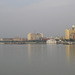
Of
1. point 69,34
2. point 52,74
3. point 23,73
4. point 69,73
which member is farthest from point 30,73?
point 69,34

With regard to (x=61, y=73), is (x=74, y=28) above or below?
above

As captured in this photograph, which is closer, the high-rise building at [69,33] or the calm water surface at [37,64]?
the calm water surface at [37,64]

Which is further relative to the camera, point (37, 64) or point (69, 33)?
point (69, 33)

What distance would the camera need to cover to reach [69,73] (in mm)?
3912

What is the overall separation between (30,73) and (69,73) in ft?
3.12

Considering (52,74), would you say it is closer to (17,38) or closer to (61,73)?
(61,73)

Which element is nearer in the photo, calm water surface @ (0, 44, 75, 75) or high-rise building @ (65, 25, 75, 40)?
calm water surface @ (0, 44, 75, 75)

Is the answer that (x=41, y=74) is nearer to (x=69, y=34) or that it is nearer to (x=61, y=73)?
(x=61, y=73)

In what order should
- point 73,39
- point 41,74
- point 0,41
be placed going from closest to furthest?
point 41,74 → point 73,39 → point 0,41

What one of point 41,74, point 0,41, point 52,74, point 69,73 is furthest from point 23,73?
point 0,41

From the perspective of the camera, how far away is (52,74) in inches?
150

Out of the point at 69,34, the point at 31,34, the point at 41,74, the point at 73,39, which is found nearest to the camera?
the point at 41,74

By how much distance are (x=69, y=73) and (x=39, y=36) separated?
148 feet

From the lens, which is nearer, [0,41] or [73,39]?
[73,39]
